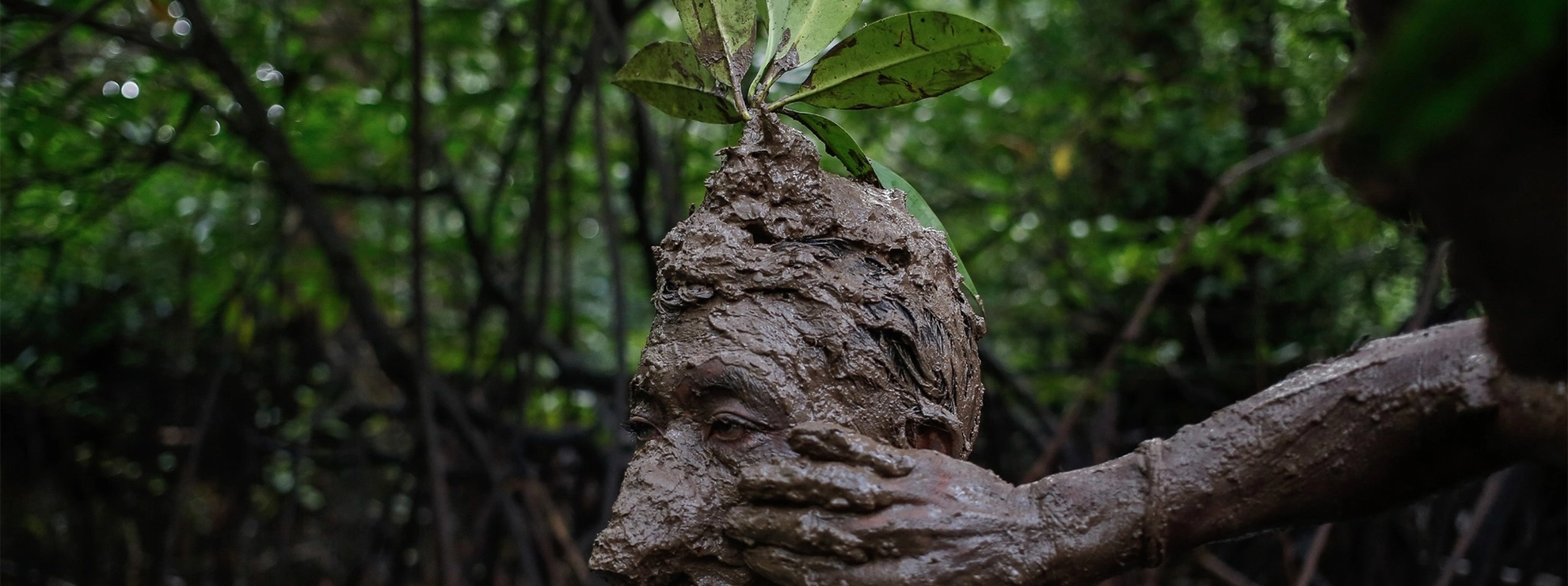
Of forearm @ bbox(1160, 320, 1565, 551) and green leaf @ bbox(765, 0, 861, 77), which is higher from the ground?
green leaf @ bbox(765, 0, 861, 77)

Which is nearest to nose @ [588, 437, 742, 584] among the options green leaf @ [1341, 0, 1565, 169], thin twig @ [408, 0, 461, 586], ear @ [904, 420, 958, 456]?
ear @ [904, 420, 958, 456]

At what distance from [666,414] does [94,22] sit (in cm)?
138

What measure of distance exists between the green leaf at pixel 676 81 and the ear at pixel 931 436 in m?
0.25

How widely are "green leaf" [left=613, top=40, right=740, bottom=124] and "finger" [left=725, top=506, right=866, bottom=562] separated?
0.29 metres

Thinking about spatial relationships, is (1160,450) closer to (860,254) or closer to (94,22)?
(860,254)

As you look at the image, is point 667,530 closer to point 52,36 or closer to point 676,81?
point 676,81

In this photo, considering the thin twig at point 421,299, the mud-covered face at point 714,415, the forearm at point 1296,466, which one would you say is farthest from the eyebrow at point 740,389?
the thin twig at point 421,299

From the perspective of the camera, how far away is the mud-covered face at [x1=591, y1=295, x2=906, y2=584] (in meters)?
0.62

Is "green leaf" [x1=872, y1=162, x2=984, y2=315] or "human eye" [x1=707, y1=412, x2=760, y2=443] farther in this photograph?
"green leaf" [x1=872, y1=162, x2=984, y2=315]

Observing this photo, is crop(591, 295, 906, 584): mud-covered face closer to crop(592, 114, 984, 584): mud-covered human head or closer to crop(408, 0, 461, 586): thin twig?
crop(592, 114, 984, 584): mud-covered human head

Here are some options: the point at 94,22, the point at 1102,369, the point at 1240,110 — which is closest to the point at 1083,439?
the point at 1240,110

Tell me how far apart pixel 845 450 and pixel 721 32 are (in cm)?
31

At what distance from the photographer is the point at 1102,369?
1.45 meters

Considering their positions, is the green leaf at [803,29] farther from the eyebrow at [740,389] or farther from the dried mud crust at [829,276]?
the eyebrow at [740,389]
